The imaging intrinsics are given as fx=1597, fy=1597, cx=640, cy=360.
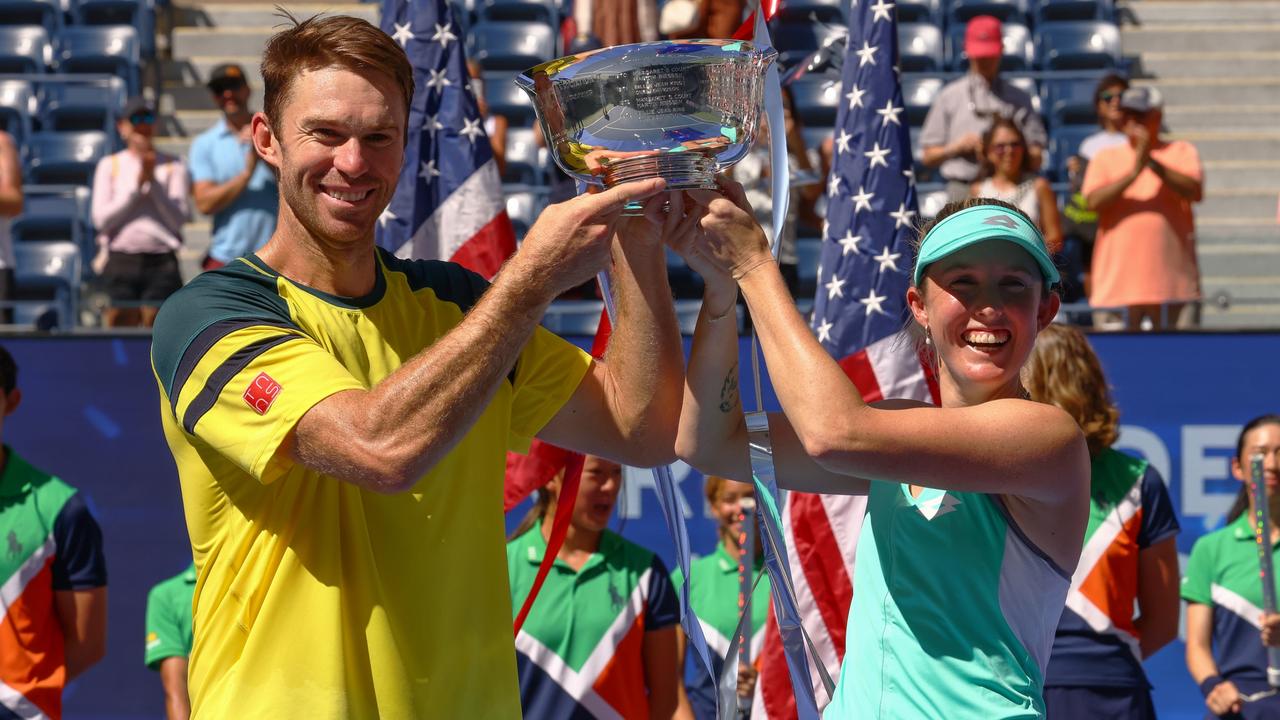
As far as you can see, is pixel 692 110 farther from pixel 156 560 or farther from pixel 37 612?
pixel 156 560

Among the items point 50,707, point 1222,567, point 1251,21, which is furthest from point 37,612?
point 1251,21

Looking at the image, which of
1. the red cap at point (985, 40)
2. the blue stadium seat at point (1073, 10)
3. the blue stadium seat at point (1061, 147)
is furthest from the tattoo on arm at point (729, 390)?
the blue stadium seat at point (1073, 10)

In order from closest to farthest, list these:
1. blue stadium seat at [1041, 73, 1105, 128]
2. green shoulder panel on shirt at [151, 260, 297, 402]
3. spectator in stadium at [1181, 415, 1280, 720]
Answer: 1. green shoulder panel on shirt at [151, 260, 297, 402]
2. spectator in stadium at [1181, 415, 1280, 720]
3. blue stadium seat at [1041, 73, 1105, 128]

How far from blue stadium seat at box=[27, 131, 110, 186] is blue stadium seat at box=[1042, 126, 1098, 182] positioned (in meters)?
5.97

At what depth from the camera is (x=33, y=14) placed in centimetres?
1140

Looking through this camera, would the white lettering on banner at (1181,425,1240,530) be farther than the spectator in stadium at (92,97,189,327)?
No

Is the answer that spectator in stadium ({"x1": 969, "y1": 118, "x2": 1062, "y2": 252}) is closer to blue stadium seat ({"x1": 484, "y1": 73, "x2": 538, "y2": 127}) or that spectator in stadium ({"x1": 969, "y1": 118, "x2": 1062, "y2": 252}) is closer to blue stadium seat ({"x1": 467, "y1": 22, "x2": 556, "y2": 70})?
→ blue stadium seat ({"x1": 484, "y1": 73, "x2": 538, "y2": 127})

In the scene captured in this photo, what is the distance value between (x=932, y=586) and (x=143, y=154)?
6401mm

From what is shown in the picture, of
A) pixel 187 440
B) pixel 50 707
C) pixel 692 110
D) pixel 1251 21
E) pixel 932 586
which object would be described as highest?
pixel 1251 21

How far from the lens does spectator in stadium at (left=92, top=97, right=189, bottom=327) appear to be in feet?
25.7

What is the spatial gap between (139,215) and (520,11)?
4116 millimetres

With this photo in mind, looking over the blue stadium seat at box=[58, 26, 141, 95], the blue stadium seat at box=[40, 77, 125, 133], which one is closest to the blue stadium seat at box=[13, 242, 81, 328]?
the blue stadium seat at box=[40, 77, 125, 133]

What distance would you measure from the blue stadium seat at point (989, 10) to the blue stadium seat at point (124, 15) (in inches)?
222

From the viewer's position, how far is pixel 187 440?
8.18ft
